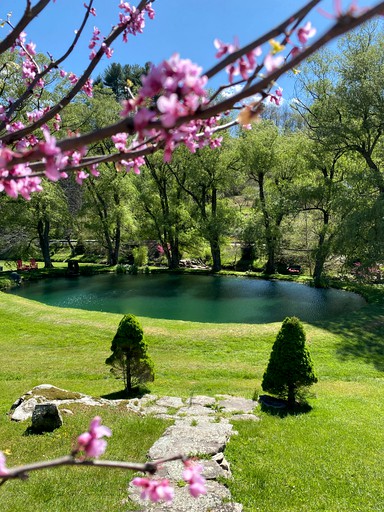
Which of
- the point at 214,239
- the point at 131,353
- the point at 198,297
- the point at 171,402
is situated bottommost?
the point at 171,402

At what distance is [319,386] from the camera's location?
11.3 m

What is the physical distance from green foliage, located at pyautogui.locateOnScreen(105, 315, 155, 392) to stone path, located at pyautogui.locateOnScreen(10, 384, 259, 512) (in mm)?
669

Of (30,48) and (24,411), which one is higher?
(30,48)

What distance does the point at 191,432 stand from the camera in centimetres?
700

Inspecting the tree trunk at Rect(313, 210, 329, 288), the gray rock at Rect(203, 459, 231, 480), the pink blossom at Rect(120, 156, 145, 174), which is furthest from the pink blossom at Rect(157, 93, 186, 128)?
the tree trunk at Rect(313, 210, 329, 288)

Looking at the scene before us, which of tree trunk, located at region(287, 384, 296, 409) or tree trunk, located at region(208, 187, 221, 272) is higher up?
tree trunk, located at region(208, 187, 221, 272)

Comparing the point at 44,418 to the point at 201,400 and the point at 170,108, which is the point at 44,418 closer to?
the point at 201,400

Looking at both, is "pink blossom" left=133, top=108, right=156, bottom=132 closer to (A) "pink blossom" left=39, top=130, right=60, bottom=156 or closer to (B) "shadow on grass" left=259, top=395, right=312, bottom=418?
(A) "pink blossom" left=39, top=130, right=60, bottom=156

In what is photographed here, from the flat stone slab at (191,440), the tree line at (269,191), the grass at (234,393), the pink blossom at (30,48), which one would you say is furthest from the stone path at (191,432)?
the tree line at (269,191)

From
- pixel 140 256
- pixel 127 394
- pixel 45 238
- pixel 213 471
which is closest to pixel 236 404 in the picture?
pixel 127 394

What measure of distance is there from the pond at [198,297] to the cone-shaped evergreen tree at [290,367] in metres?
10.2

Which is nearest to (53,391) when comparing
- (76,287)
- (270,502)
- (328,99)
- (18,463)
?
(18,463)

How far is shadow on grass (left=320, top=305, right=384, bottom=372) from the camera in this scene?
555 inches

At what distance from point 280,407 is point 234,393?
164 centimetres
